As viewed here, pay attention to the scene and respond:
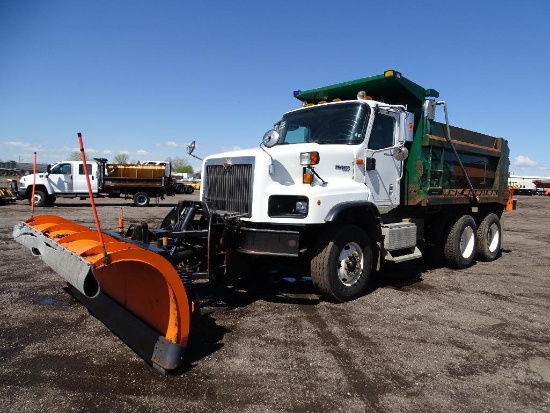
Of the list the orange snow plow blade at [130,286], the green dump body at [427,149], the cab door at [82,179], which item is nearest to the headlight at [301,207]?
the orange snow plow blade at [130,286]

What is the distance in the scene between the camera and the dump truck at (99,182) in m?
20.8

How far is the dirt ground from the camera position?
2.97 metres

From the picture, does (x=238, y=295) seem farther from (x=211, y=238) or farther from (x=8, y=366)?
(x=8, y=366)

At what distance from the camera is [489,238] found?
9.07 meters

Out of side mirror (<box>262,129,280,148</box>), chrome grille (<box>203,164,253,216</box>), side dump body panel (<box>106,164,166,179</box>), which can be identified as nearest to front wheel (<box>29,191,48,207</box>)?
side dump body panel (<box>106,164,166,179</box>)

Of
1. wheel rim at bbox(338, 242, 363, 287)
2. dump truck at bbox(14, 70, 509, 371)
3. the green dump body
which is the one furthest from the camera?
the green dump body

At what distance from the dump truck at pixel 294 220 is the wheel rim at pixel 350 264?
0.05 ft

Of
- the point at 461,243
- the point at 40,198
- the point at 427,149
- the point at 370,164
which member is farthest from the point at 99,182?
the point at 370,164

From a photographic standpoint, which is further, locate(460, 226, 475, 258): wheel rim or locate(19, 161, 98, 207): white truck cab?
locate(19, 161, 98, 207): white truck cab

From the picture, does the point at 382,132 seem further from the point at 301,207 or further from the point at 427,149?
the point at 301,207

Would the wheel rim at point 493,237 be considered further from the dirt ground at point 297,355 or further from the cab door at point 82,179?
the cab door at point 82,179

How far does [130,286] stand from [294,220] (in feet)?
6.38

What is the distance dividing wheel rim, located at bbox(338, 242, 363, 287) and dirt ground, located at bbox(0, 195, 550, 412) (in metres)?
0.34

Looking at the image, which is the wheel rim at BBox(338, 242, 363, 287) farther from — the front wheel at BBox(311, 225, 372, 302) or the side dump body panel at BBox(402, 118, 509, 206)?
the side dump body panel at BBox(402, 118, 509, 206)
